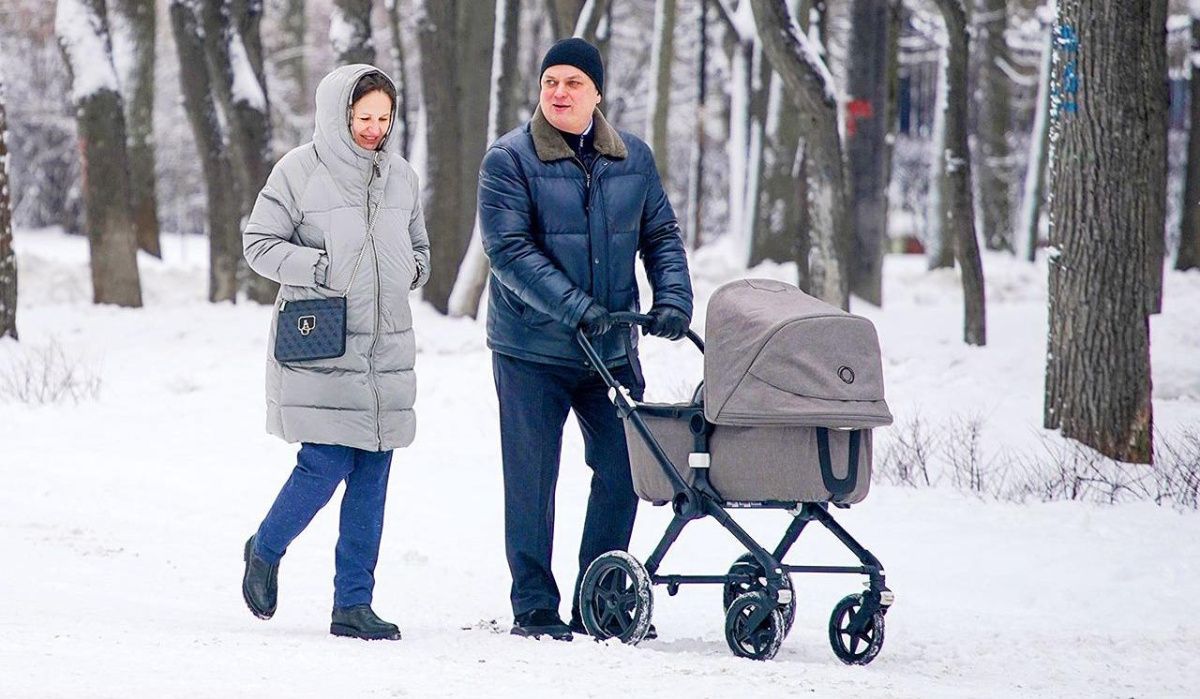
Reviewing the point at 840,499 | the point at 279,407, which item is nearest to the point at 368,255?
the point at 279,407

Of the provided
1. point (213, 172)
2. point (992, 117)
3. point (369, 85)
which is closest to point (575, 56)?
point (369, 85)

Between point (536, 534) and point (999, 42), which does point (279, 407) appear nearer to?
point (536, 534)

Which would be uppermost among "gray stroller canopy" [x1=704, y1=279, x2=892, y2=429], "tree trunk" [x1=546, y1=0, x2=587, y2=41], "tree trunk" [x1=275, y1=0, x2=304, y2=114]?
"tree trunk" [x1=275, y1=0, x2=304, y2=114]

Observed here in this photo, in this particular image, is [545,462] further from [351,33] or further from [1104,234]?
[351,33]

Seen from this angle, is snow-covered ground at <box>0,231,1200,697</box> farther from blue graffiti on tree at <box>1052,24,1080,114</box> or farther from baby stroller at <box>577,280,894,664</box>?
blue graffiti on tree at <box>1052,24,1080,114</box>

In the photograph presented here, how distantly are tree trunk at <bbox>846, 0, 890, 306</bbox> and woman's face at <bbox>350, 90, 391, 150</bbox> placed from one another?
13550mm

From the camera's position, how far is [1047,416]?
9.73m

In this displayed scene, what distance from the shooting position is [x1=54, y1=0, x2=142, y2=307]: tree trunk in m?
17.6

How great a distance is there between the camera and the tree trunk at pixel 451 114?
18375 millimetres

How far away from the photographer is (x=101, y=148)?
17.8 meters

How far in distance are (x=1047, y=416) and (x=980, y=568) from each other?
2654 mm

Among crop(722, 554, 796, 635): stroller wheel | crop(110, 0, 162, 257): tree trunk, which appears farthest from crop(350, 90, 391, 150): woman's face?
crop(110, 0, 162, 257): tree trunk

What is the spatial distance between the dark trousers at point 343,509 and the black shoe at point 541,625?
55 cm

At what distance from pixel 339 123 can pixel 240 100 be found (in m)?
14.1
